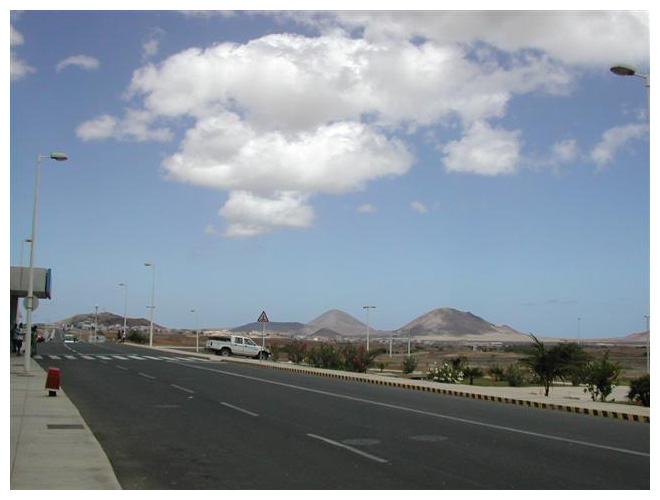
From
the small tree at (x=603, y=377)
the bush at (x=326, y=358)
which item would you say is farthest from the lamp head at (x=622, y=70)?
the bush at (x=326, y=358)

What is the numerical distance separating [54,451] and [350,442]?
4.99 meters

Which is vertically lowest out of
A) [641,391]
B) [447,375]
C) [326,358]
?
[326,358]

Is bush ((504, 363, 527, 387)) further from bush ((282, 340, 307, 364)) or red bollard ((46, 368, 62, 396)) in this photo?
red bollard ((46, 368, 62, 396))

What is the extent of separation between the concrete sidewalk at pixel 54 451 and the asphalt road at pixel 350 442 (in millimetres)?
320

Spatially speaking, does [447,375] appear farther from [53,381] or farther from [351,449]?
[351,449]

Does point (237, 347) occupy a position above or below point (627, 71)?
below

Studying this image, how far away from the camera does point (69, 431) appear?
44.7ft

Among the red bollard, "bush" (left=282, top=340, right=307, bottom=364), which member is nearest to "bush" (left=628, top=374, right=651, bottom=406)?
the red bollard

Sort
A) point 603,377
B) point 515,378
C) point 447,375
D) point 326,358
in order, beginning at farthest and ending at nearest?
point 326,358 < point 515,378 < point 447,375 < point 603,377

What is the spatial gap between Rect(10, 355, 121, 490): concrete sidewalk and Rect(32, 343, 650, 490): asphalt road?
32 centimetres

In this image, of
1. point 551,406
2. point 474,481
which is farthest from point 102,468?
point 551,406

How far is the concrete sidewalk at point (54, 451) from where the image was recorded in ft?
29.9

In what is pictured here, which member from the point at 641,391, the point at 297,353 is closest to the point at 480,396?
the point at 641,391

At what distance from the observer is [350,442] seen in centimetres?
1280
